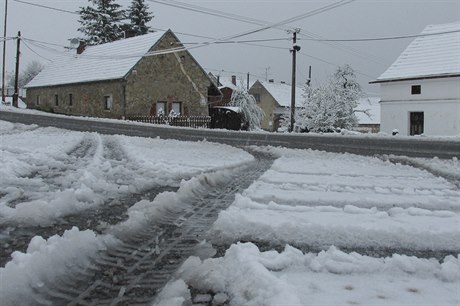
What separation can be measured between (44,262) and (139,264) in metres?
0.76

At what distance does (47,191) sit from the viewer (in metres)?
6.82

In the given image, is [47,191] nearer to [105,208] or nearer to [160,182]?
[105,208]

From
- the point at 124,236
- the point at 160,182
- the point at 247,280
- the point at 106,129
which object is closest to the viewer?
the point at 247,280

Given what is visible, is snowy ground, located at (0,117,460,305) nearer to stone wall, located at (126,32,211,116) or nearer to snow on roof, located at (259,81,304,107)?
stone wall, located at (126,32,211,116)

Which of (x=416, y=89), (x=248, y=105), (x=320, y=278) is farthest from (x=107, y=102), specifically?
(x=320, y=278)

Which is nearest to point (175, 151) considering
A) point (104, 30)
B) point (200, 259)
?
point (200, 259)

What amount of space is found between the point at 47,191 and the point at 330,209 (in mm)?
3852

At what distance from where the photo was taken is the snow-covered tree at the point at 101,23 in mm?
61969

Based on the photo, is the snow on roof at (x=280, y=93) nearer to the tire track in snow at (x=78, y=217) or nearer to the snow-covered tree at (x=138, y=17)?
the snow-covered tree at (x=138, y=17)

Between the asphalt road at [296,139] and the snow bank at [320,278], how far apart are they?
38.0 ft

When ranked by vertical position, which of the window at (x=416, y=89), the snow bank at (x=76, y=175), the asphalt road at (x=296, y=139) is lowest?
the snow bank at (x=76, y=175)

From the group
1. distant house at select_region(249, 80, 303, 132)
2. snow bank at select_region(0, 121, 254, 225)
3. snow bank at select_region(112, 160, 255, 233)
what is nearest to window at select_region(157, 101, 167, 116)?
snow bank at select_region(0, 121, 254, 225)

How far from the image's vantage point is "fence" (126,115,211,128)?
3578 cm

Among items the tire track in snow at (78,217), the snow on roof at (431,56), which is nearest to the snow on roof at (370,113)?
the snow on roof at (431,56)
